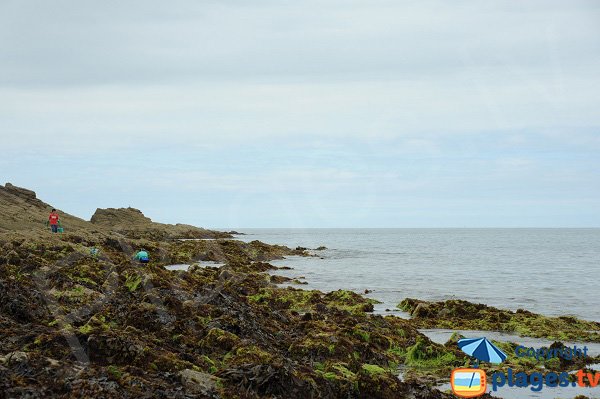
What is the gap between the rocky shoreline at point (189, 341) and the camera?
25.7 feet

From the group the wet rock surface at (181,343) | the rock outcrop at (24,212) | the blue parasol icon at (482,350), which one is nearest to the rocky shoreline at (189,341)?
the wet rock surface at (181,343)

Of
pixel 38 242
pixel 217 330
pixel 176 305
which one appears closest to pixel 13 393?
pixel 217 330

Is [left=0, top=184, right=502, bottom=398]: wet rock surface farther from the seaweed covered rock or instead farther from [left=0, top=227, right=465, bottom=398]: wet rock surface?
the seaweed covered rock

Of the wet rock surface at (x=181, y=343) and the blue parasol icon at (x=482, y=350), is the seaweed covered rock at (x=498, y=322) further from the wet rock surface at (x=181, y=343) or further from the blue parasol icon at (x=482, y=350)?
the blue parasol icon at (x=482, y=350)

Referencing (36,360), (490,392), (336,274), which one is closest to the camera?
(36,360)

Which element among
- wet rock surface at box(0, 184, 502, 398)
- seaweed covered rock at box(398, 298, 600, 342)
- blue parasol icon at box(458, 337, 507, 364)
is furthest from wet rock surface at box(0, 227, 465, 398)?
seaweed covered rock at box(398, 298, 600, 342)

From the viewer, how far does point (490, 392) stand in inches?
402

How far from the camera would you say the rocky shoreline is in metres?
7.82

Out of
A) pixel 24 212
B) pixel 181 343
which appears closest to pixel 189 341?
pixel 181 343

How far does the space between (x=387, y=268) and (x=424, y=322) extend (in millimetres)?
26411

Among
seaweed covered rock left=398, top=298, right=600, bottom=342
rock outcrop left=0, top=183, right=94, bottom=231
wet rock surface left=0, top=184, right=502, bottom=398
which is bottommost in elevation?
seaweed covered rock left=398, top=298, right=600, bottom=342

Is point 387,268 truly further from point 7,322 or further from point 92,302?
point 7,322

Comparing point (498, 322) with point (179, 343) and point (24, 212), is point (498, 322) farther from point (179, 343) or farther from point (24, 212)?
point (24, 212)

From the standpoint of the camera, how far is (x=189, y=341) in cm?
1107
